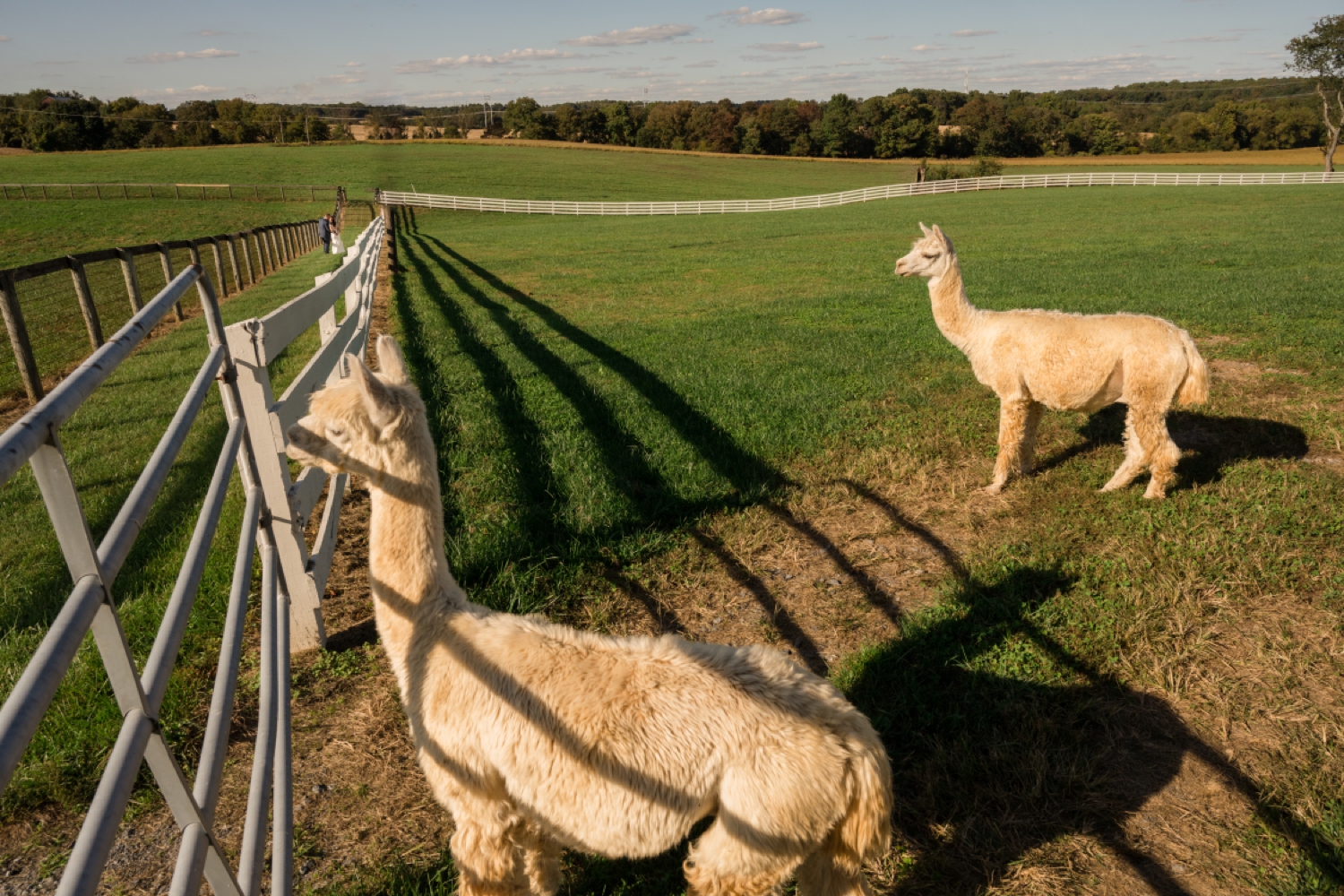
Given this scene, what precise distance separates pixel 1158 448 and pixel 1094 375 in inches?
28.6

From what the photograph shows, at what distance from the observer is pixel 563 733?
2.42 metres

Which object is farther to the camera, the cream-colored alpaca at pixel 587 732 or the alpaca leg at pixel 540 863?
the alpaca leg at pixel 540 863

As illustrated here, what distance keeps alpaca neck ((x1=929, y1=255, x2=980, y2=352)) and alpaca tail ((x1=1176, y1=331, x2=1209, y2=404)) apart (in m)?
1.62

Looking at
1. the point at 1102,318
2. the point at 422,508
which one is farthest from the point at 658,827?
the point at 1102,318

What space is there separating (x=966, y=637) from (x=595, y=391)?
16.8 ft

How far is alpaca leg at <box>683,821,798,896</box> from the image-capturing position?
2305mm

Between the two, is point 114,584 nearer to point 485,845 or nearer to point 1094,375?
point 485,845

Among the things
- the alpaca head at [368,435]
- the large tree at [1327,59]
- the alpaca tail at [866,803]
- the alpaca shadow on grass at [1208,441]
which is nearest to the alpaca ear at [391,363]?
the alpaca head at [368,435]

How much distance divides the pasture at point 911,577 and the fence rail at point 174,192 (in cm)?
4411

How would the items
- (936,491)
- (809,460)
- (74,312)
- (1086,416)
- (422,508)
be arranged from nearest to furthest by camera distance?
1. (422,508)
2. (936,491)
3. (809,460)
4. (1086,416)
5. (74,312)

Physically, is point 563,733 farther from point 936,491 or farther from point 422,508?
point 936,491

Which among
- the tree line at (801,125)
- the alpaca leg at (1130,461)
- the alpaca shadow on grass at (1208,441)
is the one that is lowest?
the alpaca shadow on grass at (1208,441)

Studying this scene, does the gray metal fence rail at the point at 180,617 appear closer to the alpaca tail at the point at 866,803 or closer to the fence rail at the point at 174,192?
the alpaca tail at the point at 866,803

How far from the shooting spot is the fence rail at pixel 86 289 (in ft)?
27.6
